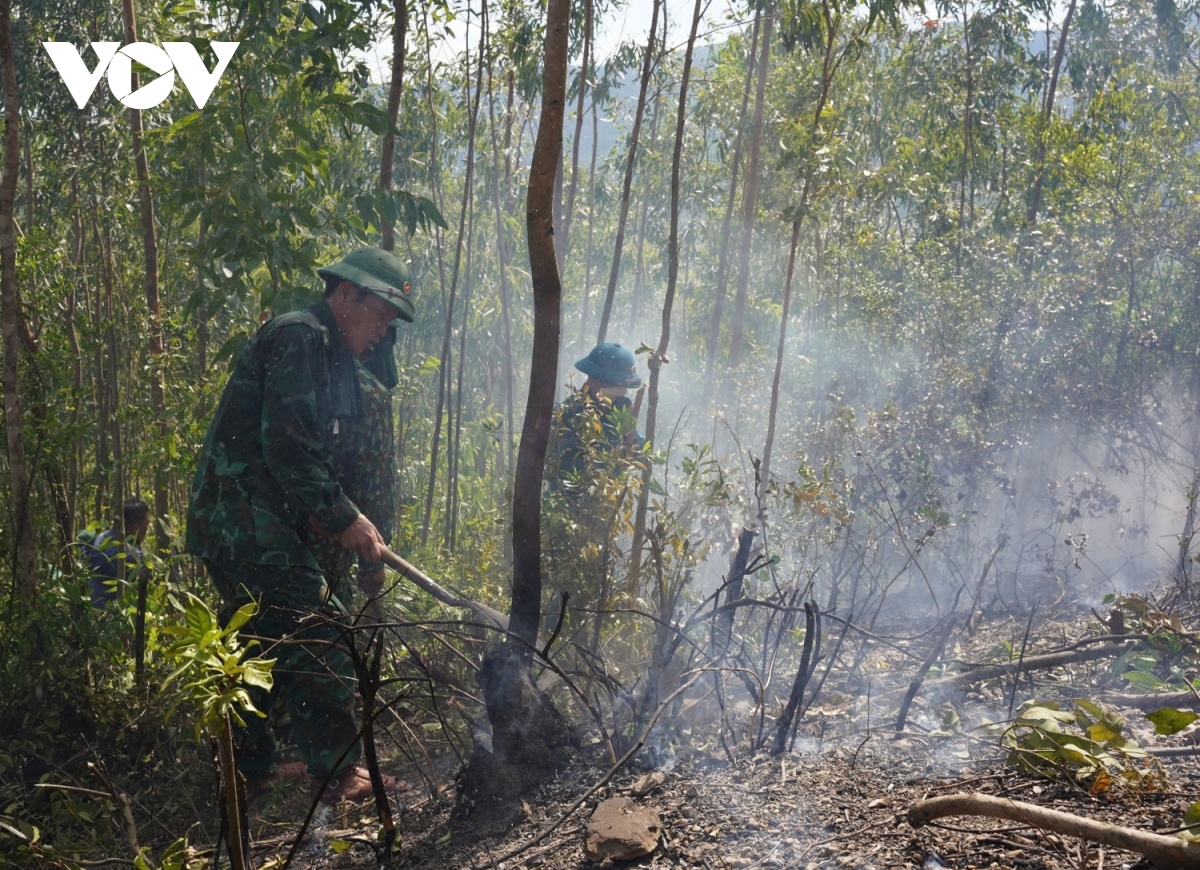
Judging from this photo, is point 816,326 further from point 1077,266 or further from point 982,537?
point 982,537

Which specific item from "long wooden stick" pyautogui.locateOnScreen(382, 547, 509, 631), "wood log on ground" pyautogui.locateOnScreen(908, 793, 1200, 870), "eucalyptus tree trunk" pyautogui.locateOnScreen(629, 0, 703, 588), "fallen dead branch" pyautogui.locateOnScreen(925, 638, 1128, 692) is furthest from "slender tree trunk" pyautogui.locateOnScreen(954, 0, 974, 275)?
"wood log on ground" pyautogui.locateOnScreen(908, 793, 1200, 870)

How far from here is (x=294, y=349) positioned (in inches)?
118

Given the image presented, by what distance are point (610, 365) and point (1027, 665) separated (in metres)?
2.29

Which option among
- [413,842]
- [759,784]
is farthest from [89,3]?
[759,784]

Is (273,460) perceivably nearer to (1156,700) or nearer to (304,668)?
(304,668)

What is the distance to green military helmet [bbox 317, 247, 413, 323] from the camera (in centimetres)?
318

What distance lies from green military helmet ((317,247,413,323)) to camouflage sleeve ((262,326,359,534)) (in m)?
0.28

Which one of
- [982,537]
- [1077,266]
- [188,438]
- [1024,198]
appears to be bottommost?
[982,537]

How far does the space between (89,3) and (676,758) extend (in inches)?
217

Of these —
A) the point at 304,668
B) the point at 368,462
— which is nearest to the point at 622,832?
the point at 304,668

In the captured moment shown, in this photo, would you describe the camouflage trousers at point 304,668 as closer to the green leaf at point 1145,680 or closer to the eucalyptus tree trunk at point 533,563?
the eucalyptus tree trunk at point 533,563

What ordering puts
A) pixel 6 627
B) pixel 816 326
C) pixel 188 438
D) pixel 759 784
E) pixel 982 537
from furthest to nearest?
pixel 816 326
pixel 982 537
pixel 188 438
pixel 6 627
pixel 759 784

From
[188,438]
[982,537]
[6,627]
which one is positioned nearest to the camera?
[6,627]

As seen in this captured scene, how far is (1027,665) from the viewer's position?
376 cm
